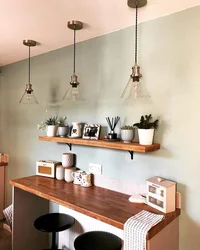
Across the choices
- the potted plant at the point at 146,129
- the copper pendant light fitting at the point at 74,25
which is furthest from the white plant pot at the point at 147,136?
the copper pendant light fitting at the point at 74,25

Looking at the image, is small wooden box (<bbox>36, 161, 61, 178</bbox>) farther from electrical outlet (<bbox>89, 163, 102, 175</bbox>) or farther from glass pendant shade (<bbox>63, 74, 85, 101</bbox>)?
glass pendant shade (<bbox>63, 74, 85, 101</bbox>)

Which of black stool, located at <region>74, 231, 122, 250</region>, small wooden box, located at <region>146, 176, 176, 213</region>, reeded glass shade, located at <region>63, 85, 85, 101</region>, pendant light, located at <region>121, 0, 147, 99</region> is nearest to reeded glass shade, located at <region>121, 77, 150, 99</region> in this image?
pendant light, located at <region>121, 0, 147, 99</region>

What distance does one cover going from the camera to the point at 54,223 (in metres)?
1.90

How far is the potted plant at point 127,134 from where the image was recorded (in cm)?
170

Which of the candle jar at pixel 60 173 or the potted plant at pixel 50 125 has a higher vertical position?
the potted plant at pixel 50 125

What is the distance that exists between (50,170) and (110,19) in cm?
162

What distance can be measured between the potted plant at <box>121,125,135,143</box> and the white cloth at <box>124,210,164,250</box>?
1.97 feet

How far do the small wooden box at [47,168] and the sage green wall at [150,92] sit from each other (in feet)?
0.39

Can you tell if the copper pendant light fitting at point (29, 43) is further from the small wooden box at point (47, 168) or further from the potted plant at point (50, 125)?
the small wooden box at point (47, 168)

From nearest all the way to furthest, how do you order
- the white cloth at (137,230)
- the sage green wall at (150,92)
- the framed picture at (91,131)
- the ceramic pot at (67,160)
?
the white cloth at (137,230) < the sage green wall at (150,92) < the framed picture at (91,131) < the ceramic pot at (67,160)

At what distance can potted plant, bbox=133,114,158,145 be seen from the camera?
5.23 feet

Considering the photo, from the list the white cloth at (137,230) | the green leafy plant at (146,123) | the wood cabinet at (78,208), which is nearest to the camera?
the white cloth at (137,230)

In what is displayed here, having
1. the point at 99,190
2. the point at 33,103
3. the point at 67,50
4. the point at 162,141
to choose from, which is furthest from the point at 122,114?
the point at 33,103

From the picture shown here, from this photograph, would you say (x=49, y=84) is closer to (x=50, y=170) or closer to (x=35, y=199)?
(x=50, y=170)
